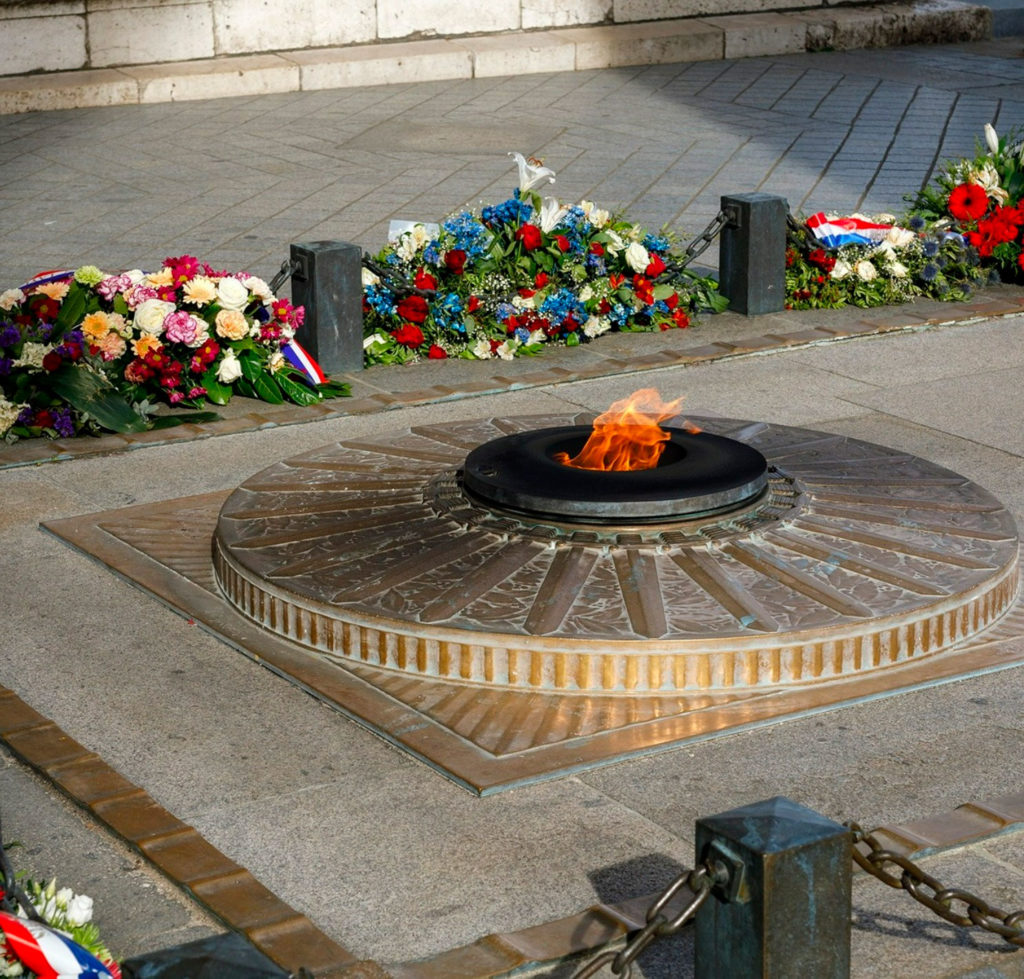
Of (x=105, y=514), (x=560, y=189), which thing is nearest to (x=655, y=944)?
(x=105, y=514)

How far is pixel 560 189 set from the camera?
1021cm

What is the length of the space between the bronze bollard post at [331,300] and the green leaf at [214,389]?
0.53 metres

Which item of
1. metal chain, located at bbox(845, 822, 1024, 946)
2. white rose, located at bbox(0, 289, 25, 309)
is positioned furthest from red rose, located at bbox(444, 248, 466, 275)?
metal chain, located at bbox(845, 822, 1024, 946)

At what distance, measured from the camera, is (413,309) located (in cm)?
709

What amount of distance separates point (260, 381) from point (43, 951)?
160 inches

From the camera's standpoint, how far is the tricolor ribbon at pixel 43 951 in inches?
102

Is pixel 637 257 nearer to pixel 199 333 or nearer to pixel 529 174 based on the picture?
pixel 529 174

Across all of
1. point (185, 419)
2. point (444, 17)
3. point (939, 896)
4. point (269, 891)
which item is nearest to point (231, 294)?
point (185, 419)

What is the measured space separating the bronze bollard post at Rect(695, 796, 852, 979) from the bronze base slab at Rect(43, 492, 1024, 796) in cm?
101

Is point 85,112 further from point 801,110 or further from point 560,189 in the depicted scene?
point 801,110

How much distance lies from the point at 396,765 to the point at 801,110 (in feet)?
32.7

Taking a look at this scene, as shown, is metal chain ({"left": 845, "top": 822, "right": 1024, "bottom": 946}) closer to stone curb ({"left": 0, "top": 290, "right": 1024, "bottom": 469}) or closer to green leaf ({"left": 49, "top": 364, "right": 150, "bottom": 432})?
stone curb ({"left": 0, "top": 290, "right": 1024, "bottom": 469})

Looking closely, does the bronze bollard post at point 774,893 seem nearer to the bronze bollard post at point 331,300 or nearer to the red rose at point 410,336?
the bronze bollard post at point 331,300

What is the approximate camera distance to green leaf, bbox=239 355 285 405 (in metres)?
6.49
